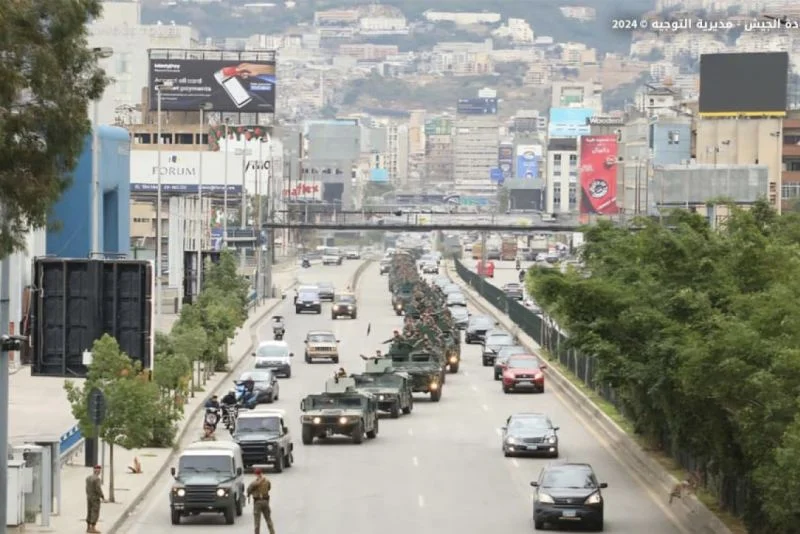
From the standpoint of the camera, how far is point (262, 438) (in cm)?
4934

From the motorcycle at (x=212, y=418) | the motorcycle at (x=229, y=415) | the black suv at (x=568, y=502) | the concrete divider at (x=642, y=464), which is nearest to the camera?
the black suv at (x=568, y=502)

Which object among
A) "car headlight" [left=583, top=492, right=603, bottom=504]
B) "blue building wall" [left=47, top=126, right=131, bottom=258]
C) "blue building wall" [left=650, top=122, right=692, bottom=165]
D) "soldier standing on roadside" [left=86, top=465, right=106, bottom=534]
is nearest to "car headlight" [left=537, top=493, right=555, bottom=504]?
"car headlight" [left=583, top=492, right=603, bottom=504]

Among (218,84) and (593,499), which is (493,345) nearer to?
(593,499)

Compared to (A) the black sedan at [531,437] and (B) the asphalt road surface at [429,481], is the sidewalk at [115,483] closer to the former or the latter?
(B) the asphalt road surface at [429,481]

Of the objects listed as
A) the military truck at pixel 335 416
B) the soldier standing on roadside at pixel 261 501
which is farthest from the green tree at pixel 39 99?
the military truck at pixel 335 416

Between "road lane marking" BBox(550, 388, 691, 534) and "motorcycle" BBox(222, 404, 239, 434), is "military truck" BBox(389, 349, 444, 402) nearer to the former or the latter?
"road lane marking" BBox(550, 388, 691, 534)

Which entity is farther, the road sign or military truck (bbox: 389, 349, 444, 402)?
military truck (bbox: 389, 349, 444, 402)

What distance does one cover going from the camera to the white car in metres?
80.7

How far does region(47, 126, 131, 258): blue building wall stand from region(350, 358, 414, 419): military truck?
38.2 ft

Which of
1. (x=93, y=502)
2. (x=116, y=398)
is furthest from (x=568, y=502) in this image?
(x=116, y=398)

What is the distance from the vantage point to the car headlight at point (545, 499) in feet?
132

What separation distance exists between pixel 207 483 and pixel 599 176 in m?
131

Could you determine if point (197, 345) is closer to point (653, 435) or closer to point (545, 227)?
point (653, 435)

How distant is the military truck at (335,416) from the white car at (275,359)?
2262 centimetres
